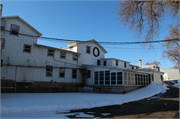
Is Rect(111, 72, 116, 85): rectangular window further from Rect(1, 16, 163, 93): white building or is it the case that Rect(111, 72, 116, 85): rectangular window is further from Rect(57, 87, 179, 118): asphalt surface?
Rect(57, 87, 179, 118): asphalt surface

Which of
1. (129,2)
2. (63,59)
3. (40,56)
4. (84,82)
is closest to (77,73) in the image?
(84,82)

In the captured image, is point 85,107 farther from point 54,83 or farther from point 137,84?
point 137,84

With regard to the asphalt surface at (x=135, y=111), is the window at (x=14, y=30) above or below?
above

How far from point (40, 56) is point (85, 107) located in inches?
461

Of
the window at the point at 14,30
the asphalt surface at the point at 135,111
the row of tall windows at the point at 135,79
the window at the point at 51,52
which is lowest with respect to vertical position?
the asphalt surface at the point at 135,111

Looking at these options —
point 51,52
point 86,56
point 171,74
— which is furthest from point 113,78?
point 171,74

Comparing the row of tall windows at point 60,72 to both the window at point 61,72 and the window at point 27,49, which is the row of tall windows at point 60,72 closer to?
the window at point 61,72

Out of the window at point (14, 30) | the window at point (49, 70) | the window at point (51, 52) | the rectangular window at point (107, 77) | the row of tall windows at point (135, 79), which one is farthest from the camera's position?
the window at point (51, 52)

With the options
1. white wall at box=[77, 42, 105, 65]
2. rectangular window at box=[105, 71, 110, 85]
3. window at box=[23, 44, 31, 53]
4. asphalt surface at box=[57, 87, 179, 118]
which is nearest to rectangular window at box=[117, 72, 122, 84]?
rectangular window at box=[105, 71, 110, 85]

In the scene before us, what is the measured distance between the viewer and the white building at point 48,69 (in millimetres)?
16311

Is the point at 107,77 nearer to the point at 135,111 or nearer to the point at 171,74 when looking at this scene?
the point at 135,111

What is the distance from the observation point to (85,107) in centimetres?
986

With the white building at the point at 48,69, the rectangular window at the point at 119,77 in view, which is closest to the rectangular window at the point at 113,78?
the white building at the point at 48,69

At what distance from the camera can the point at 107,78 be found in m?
19.9
